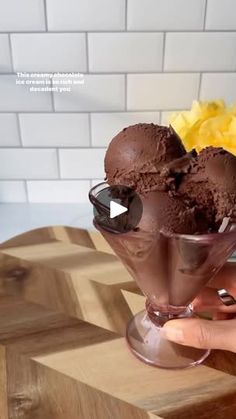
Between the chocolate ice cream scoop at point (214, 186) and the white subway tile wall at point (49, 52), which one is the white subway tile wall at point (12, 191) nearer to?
the white subway tile wall at point (49, 52)

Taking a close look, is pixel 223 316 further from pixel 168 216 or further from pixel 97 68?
pixel 97 68

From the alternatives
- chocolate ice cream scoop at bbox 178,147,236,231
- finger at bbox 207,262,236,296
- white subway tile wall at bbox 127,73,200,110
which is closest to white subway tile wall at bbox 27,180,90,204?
white subway tile wall at bbox 127,73,200,110

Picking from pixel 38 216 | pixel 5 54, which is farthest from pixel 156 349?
pixel 5 54

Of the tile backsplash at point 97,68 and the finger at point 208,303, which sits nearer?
the finger at point 208,303

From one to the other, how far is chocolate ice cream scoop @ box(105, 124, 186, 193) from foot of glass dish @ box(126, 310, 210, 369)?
192 millimetres

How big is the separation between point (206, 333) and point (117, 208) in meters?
0.16

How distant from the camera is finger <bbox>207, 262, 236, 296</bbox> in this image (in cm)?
55

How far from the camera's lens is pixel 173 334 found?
0.46 meters

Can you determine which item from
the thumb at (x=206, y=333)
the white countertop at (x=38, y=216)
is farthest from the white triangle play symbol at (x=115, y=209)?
the white countertop at (x=38, y=216)

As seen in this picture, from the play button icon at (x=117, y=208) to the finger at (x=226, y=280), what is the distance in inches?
8.2

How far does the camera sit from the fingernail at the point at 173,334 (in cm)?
45

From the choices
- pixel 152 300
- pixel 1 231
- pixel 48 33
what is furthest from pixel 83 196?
pixel 152 300

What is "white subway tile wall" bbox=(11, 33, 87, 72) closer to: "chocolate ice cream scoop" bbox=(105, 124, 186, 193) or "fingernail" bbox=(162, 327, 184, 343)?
"chocolate ice cream scoop" bbox=(105, 124, 186, 193)

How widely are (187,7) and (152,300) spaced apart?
1.60 ft
